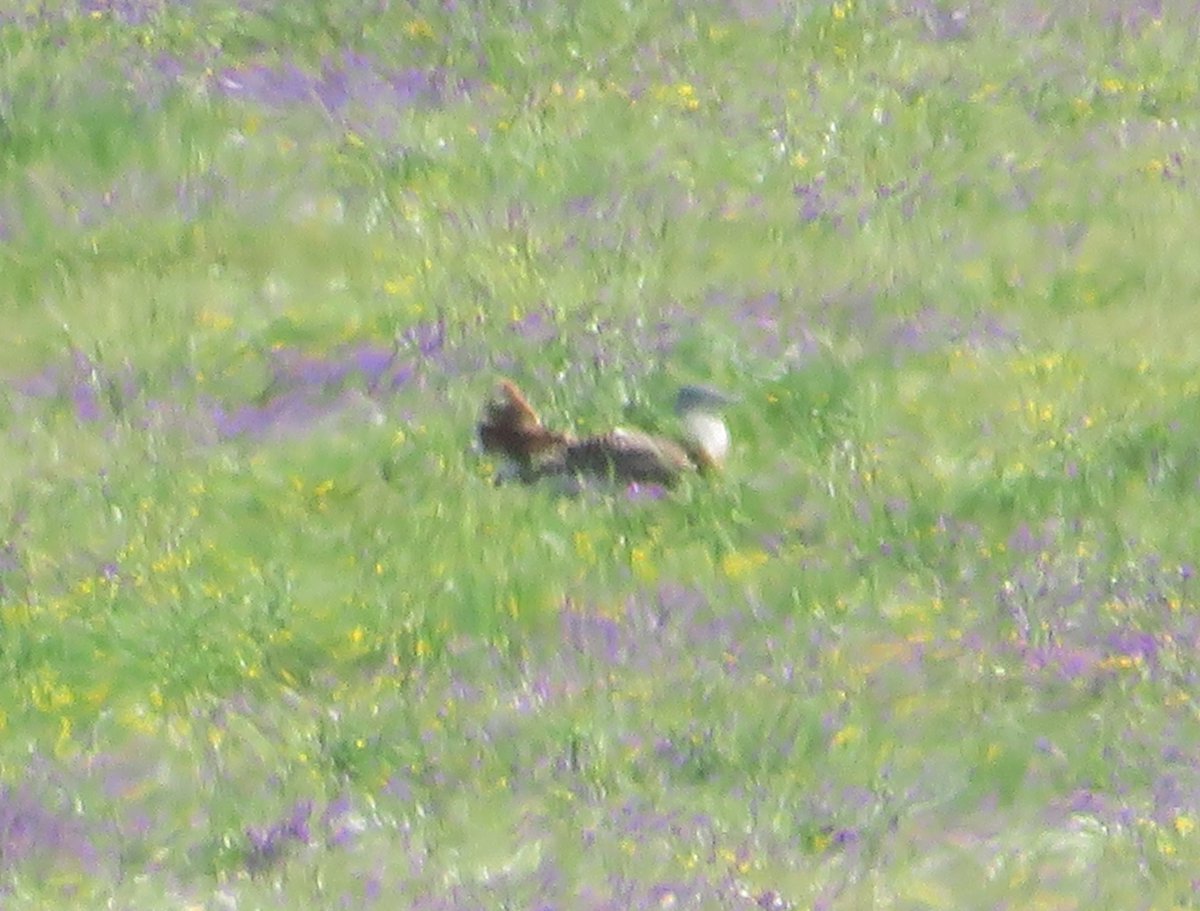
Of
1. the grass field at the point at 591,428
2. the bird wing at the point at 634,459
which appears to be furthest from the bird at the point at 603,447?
the grass field at the point at 591,428

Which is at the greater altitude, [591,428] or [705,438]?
[705,438]

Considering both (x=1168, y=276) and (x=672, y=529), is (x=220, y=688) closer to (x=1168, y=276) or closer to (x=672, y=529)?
(x=672, y=529)

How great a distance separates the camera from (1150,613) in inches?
254

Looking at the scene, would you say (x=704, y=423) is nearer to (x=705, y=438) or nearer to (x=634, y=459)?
(x=705, y=438)

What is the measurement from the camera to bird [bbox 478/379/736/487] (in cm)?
745

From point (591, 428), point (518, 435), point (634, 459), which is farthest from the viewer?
point (591, 428)

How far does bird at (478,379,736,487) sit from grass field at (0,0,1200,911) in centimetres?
12

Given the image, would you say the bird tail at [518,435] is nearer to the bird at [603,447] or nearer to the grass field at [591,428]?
the bird at [603,447]

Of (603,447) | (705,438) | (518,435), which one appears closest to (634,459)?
(603,447)

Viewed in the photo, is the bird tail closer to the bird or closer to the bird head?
the bird

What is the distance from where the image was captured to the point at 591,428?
796 cm

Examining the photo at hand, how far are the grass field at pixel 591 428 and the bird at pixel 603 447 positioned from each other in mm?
121

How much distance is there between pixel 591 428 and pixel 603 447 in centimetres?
45

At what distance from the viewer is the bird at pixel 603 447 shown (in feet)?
24.4
